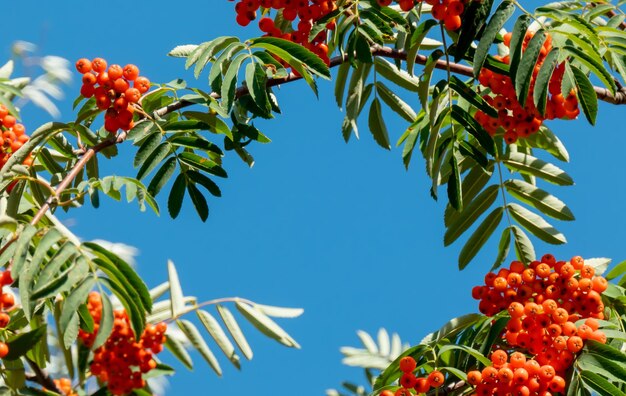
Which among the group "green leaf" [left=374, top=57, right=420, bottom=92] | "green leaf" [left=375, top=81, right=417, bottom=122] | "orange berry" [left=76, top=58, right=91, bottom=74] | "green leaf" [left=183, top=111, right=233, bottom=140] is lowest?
"orange berry" [left=76, top=58, right=91, bottom=74]

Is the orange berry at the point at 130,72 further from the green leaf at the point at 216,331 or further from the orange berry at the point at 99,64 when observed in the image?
the green leaf at the point at 216,331

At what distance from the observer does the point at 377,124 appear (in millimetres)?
4461

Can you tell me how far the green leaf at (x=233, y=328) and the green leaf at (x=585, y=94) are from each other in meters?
1.40

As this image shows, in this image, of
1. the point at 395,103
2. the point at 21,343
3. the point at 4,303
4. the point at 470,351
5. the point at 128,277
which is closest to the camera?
the point at 128,277

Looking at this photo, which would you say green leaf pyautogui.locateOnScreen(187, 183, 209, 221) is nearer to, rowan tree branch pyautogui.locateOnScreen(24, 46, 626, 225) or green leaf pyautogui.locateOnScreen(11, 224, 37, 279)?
→ rowan tree branch pyautogui.locateOnScreen(24, 46, 626, 225)

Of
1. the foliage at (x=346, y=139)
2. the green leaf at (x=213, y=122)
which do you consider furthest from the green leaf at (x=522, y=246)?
the green leaf at (x=213, y=122)

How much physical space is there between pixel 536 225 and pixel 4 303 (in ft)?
7.05

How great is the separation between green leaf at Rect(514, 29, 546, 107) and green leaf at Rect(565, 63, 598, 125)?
0.40 feet

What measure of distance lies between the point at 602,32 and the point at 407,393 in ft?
5.01

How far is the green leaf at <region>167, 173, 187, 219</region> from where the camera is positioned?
4199 mm

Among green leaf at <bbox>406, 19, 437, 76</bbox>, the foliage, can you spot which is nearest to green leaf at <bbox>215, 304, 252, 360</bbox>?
the foliage

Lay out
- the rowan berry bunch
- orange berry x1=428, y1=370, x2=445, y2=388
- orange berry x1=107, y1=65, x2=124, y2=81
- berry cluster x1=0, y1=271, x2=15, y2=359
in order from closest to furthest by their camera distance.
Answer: berry cluster x1=0, y1=271, x2=15, y2=359 < orange berry x1=428, y1=370, x2=445, y2=388 < the rowan berry bunch < orange berry x1=107, y1=65, x2=124, y2=81

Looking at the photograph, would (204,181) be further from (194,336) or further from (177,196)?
(194,336)

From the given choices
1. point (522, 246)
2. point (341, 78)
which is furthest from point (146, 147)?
point (522, 246)
